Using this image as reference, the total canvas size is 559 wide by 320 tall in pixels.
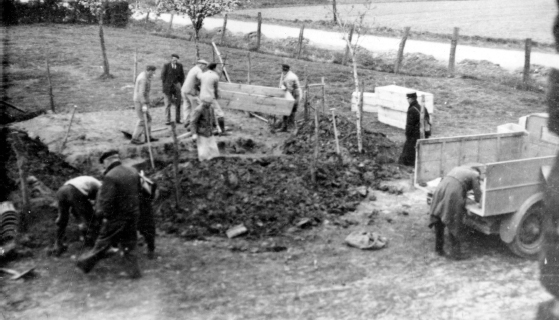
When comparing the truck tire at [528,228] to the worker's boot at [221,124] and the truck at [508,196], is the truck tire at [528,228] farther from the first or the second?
the worker's boot at [221,124]

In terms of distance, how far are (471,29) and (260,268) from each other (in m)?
25.1

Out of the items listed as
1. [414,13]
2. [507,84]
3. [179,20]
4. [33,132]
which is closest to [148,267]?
[33,132]

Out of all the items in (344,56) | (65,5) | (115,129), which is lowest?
(115,129)

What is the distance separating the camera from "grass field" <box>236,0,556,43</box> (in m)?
28.3

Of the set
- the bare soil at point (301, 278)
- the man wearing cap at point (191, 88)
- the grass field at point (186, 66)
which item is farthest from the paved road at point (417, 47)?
the bare soil at point (301, 278)

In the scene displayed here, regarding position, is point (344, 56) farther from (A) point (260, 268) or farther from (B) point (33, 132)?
(A) point (260, 268)

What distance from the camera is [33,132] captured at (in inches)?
482

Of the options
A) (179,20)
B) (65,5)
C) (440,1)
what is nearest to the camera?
(65,5)

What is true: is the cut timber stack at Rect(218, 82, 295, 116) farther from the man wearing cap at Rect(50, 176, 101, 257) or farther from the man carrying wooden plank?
the man wearing cap at Rect(50, 176, 101, 257)

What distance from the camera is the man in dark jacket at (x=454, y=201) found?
26.1 feet

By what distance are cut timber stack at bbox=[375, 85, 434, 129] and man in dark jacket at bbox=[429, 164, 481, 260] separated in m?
6.98

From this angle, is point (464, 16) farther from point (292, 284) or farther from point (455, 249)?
point (292, 284)

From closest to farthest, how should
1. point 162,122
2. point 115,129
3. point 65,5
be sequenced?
point 115,129 < point 162,122 < point 65,5

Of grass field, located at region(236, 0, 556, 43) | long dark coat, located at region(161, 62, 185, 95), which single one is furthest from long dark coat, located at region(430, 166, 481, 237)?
grass field, located at region(236, 0, 556, 43)
